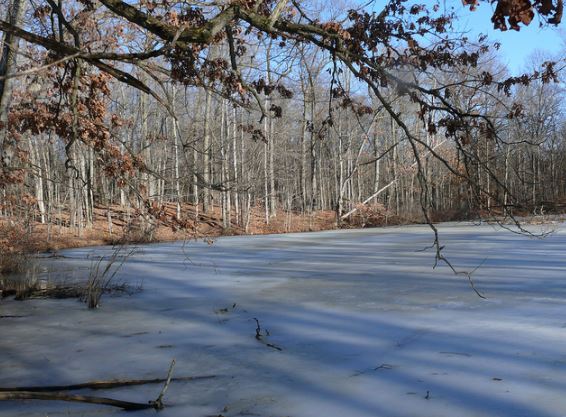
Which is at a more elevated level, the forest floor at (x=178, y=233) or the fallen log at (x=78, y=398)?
the forest floor at (x=178, y=233)

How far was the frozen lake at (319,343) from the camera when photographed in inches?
122

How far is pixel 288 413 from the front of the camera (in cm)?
296

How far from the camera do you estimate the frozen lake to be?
122 inches

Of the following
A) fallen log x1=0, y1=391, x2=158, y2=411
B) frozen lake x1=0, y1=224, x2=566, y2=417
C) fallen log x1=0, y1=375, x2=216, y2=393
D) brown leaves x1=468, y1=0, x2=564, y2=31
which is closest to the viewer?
brown leaves x1=468, y1=0, x2=564, y2=31

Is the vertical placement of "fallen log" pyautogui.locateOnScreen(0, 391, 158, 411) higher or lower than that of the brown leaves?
lower

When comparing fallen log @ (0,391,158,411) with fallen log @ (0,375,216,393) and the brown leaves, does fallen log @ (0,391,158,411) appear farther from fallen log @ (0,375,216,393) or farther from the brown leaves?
the brown leaves

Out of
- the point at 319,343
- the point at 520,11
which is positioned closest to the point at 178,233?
the point at 319,343

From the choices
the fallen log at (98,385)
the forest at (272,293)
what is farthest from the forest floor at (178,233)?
the fallen log at (98,385)

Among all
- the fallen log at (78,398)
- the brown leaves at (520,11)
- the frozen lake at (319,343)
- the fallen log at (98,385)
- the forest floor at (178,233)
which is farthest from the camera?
the forest floor at (178,233)

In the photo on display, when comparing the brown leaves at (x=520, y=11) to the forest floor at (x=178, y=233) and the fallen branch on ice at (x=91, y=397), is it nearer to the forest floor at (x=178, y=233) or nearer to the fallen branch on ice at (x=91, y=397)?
the fallen branch on ice at (x=91, y=397)

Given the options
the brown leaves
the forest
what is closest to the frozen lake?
the forest

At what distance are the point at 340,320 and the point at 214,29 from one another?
3023 millimetres

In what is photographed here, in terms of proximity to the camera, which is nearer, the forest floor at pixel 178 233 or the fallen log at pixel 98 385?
the fallen log at pixel 98 385

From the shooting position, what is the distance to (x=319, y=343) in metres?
4.40
